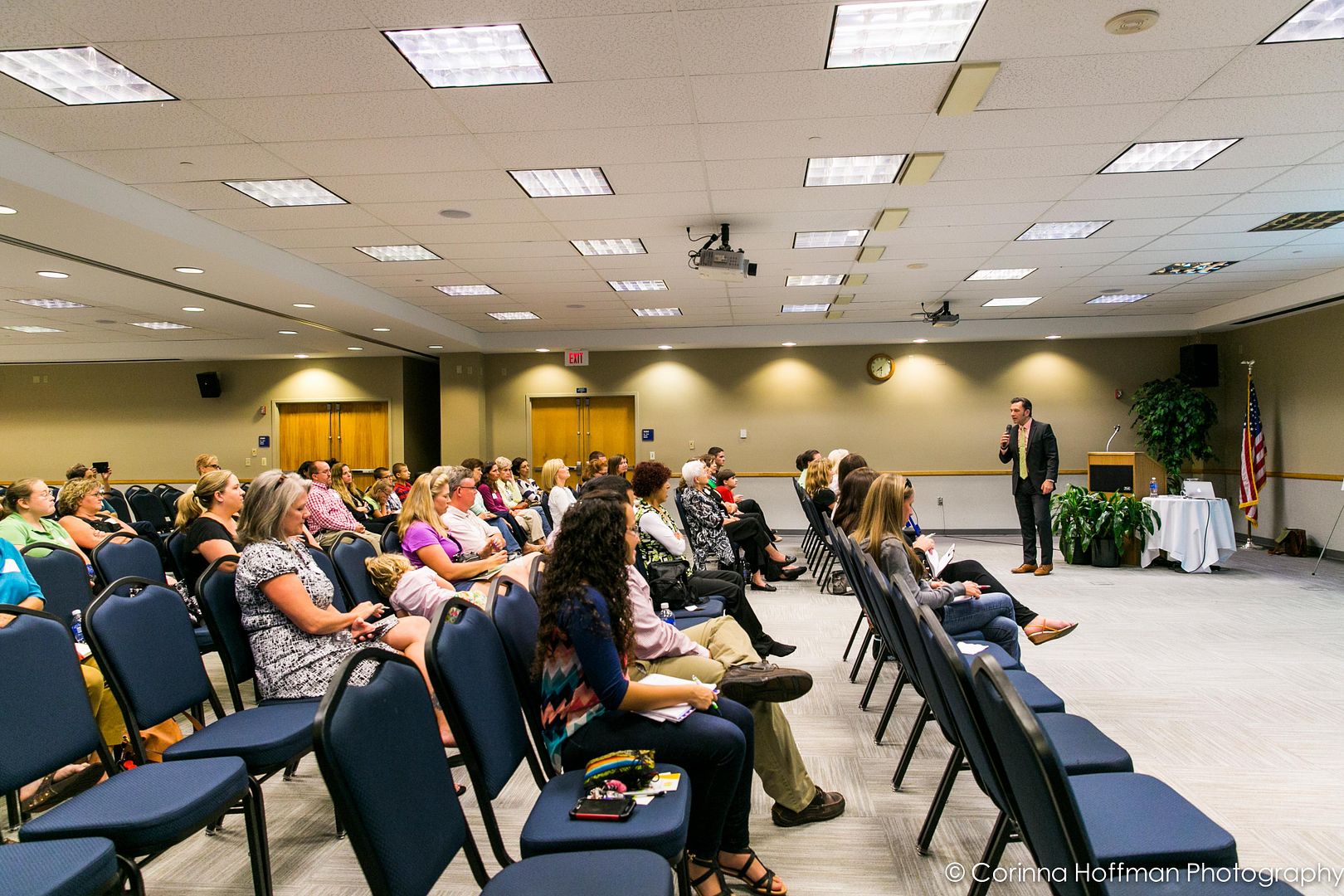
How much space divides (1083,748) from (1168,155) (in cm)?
448

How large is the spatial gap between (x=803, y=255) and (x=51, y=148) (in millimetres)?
5836

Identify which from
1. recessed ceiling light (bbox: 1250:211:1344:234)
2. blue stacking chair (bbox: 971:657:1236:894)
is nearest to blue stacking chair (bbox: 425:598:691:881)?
blue stacking chair (bbox: 971:657:1236:894)

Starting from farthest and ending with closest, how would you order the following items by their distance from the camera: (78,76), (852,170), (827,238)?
(827,238) → (852,170) → (78,76)

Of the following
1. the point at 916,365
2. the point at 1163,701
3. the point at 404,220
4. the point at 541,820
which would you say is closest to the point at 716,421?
the point at 916,365

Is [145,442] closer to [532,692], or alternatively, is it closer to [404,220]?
[404,220]

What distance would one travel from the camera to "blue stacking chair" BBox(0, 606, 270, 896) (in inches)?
72.7

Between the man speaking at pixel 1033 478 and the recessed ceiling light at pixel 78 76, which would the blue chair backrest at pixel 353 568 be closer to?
the recessed ceiling light at pixel 78 76

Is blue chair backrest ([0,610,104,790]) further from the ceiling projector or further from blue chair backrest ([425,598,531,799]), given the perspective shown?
the ceiling projector

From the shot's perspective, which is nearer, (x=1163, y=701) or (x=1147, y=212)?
(x=1163, y=701)

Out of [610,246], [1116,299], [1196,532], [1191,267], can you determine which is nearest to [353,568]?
[610,246]

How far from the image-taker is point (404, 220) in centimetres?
612

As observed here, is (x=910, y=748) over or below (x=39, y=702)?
below

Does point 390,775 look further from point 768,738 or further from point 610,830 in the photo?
point 768,738

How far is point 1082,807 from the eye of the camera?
183 centimetres
